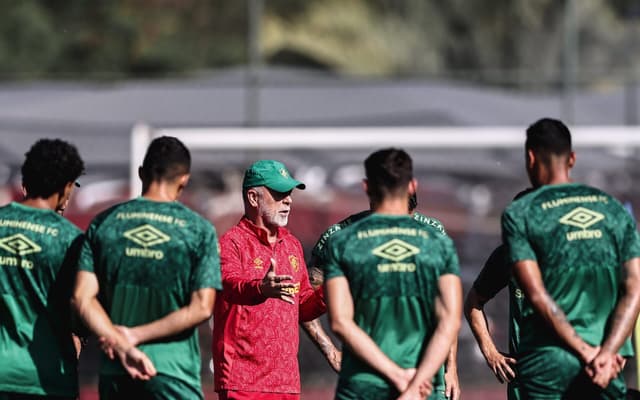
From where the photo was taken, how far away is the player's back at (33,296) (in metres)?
6.11

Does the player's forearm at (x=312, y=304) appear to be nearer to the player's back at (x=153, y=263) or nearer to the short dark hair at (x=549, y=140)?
the player's back at (x=153, y=263)

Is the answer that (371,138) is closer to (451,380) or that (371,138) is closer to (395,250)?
(451,380)

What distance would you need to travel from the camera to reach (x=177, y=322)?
5.83 m

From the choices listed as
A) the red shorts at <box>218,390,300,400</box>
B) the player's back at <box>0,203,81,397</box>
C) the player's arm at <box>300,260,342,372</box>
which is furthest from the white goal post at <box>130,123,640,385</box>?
the player's back at <box>0,203,81,397</box>

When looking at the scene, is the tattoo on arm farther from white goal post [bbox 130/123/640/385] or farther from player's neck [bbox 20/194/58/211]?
white goal post [bbox 130/123/640/385]

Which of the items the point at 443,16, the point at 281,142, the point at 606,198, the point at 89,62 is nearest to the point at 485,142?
the point at 281,142

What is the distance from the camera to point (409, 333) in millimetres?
5828

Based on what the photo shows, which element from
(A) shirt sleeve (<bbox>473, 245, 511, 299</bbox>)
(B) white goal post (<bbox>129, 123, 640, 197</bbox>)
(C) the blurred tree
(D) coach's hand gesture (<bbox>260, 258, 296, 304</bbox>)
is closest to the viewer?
(D) coach's hand gesture (<bbox>260, 258, 296, 304</bbox>)

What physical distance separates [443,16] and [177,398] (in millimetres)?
14421

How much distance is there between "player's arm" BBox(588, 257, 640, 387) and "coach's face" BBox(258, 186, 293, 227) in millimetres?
1990

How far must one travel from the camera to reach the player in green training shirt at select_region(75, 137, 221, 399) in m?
5.86

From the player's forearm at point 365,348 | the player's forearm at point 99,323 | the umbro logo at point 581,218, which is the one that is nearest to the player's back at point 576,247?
the umbro logo at point 581,218

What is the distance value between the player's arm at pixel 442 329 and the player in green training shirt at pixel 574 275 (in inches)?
14.8

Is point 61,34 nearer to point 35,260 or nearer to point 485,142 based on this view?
point 485,142
